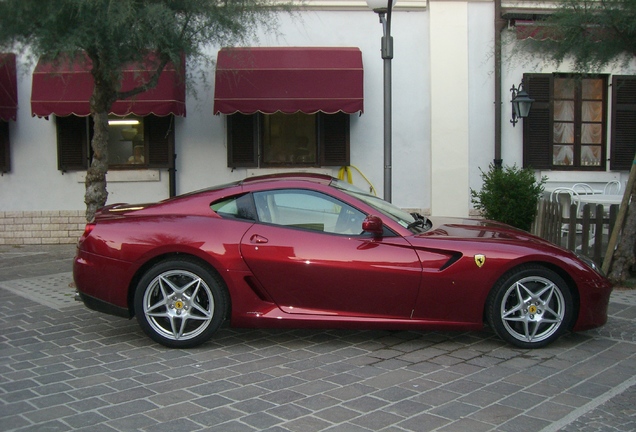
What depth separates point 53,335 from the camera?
6.17m

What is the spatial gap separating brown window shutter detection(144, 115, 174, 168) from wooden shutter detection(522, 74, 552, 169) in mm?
6644

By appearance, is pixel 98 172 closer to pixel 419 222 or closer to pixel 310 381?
pixel 419 222

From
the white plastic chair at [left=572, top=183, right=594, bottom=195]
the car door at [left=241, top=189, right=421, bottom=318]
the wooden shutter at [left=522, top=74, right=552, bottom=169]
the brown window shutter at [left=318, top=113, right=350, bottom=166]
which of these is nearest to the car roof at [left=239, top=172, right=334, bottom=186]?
the car door at [left=241, top=189, right=421, bottom=318]

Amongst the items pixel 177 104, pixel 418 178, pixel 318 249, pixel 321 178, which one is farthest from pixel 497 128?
pixel 318 249

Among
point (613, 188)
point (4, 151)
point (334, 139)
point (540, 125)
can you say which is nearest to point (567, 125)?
point (540, 125)

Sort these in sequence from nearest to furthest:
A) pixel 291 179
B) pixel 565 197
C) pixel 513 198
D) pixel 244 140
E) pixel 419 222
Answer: pixel 291 179 < pixel 419 222 < pixel 513 198 < pixel 565 197 < pixel 244 140

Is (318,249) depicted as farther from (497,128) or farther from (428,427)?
(497,128)

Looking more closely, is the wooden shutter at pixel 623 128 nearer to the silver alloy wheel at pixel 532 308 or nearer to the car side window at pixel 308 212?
the silver alloy wheel at pixel 532 308

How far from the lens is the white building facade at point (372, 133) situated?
40.8 feet

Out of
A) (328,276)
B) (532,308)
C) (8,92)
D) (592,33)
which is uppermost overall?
(592,33)

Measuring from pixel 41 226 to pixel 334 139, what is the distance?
557 centimetres

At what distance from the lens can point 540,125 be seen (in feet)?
42.3

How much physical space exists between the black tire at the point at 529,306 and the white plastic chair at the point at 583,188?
719 cm

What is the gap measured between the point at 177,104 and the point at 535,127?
6.61 m
